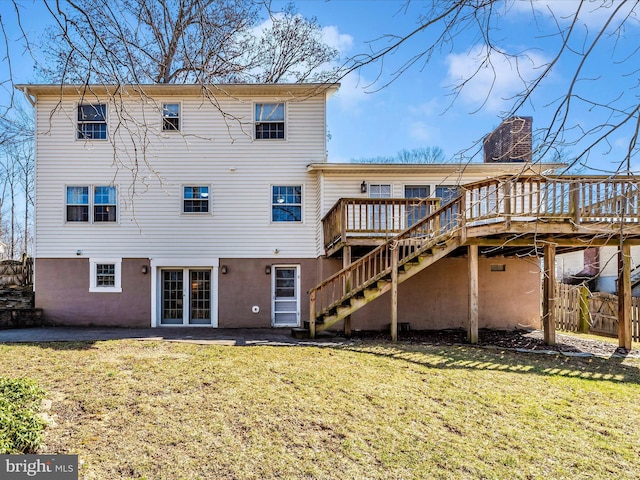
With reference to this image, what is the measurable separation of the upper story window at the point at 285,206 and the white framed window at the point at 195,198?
2.02 metres

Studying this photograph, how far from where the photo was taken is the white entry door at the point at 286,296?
12336 mm

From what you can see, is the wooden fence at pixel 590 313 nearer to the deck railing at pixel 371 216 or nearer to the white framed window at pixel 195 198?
the deck railing at pixel 371 216

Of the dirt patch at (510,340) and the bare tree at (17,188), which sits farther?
the bare tree at (17,188)

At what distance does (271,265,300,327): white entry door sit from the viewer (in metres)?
12.3

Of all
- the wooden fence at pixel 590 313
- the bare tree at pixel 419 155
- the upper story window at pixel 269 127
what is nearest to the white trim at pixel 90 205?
the upper story window at pixel 269 127

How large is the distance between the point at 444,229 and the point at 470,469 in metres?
7.05

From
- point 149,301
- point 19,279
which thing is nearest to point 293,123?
point 149,301

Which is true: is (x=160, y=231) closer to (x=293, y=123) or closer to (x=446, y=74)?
(x=293, y=123)

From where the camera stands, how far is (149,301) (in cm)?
1221

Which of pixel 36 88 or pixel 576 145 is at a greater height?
pixel 36 88

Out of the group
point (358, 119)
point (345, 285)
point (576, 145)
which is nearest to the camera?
point (576, 145)

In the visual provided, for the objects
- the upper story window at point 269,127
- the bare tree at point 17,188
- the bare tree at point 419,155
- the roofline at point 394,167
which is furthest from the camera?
the bare tree at point 419,155

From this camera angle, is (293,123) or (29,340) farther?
(293,123)

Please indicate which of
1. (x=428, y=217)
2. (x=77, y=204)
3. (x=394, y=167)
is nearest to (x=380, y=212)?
(x=428, y=217)
